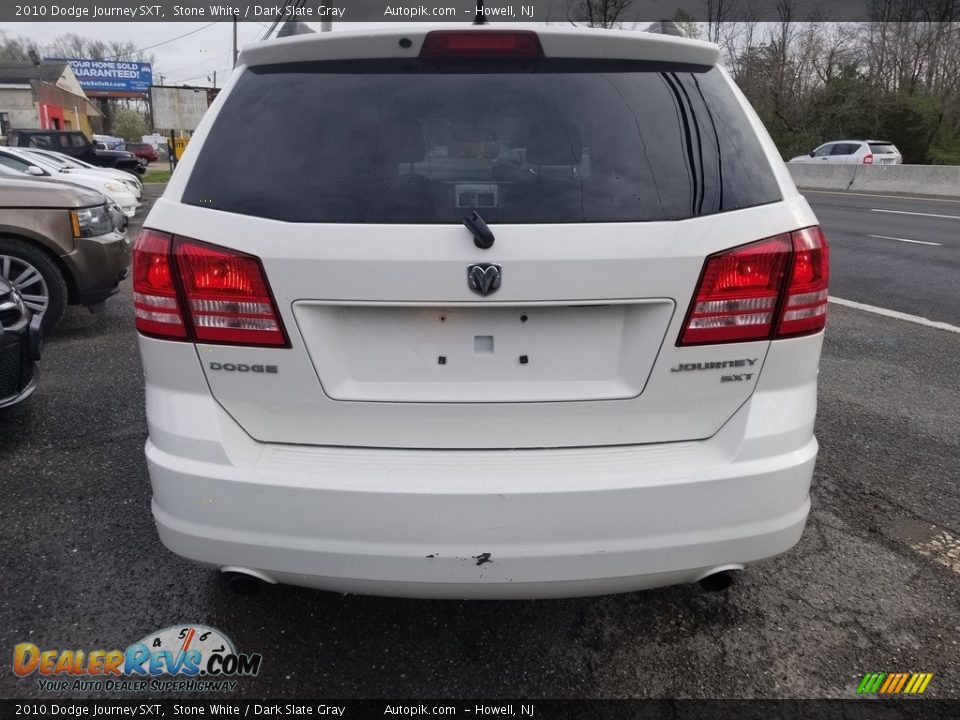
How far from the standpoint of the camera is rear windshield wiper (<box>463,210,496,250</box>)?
1774mm

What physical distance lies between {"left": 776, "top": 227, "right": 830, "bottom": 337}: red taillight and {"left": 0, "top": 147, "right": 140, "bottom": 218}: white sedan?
474 inches

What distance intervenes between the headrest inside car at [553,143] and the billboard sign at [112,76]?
85.6 metres

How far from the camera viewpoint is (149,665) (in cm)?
226

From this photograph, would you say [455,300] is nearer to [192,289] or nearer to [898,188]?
[192,289]

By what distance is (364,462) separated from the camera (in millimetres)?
1888

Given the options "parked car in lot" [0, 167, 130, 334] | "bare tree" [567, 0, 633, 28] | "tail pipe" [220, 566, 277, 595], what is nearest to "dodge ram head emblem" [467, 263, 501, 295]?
"tail pipe" [220, 566, 277, 595]

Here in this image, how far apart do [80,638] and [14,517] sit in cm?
104

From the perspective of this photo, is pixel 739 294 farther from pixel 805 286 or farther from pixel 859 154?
pixel 859 154

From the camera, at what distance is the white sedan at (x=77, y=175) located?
38.7 feet

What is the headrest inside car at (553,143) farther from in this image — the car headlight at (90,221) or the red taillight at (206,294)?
the car headlight at (90,221)

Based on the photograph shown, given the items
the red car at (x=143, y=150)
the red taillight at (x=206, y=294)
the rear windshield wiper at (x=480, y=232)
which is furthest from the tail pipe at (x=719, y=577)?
the red car at (x=143, y=150)

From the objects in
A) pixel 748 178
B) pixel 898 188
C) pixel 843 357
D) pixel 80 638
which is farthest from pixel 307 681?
pixel 898 188

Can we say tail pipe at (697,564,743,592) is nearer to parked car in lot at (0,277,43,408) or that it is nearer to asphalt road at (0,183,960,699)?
asphalt road at (0,183,960,699)

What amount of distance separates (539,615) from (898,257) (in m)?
9.43
